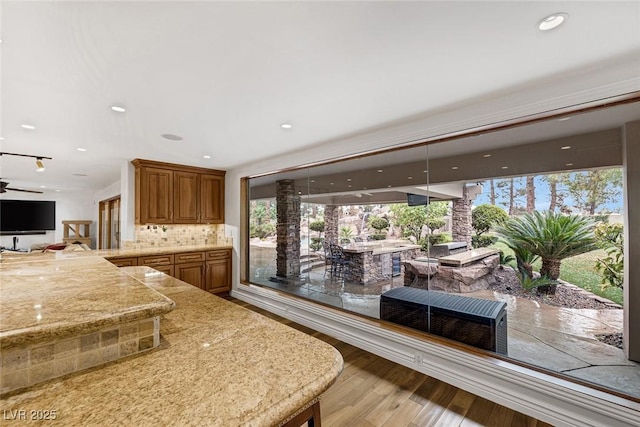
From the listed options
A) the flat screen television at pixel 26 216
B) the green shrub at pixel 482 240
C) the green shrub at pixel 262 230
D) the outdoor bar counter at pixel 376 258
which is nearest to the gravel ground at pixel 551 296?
the green shrub at pixel 482 240

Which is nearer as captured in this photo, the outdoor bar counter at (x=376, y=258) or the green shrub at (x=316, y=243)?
the outdoor bar counter at (x=376, y=258)

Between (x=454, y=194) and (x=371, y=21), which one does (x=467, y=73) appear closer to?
(x=371, y=21)

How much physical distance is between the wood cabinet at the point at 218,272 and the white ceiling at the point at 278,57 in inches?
111

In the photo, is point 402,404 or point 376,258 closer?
point 402,404

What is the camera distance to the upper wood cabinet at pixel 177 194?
4328 mm

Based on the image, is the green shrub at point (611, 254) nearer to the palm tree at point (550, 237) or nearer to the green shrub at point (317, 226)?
the palm tree at point (550, 237)

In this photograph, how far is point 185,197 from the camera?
4.82 m

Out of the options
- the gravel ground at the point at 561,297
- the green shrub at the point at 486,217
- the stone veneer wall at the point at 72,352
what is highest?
the green shrub at the point at 486,217

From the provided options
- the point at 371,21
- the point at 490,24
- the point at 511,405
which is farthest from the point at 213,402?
the point at 511,405

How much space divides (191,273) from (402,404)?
3.83 meters

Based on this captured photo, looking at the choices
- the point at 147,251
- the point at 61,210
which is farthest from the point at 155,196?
the point at 61,210

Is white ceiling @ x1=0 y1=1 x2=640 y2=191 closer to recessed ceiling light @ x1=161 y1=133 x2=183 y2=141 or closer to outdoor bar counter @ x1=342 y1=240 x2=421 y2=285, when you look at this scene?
recessed ceiling light @ x1=161 y1=133 x2=183 y2=141

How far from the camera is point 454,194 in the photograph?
8.79 ft

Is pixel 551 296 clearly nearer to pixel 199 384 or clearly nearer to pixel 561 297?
pixel 561 297
